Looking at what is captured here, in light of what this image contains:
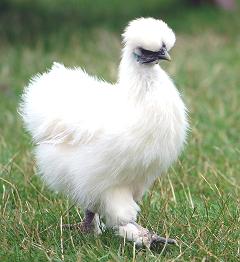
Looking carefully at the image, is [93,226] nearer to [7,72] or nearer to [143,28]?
[143,28]

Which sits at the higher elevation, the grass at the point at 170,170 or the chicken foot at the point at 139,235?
→ the chicken foot at the point at 139,235

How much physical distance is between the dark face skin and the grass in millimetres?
849

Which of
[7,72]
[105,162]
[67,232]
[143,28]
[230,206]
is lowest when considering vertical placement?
[7,72]

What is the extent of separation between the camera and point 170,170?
4.98 m

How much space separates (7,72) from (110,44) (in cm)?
165

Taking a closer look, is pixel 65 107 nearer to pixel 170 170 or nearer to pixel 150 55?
pixel 150 55

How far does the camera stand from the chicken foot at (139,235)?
3.59 meters

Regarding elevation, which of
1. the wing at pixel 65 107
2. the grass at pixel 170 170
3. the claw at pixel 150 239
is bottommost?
the grass at pixel 170 170

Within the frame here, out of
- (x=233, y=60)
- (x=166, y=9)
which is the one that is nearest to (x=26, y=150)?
(x=233, y=60)

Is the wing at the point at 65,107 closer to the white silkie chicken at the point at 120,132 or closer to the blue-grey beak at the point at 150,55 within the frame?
the white silkie chicken at the point at 120,132

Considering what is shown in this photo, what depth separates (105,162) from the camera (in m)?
3.50

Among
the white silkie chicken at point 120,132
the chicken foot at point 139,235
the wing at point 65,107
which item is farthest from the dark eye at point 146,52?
the chicken foot at point 139,235

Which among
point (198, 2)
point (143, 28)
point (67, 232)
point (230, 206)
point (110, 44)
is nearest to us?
point (143, 28)

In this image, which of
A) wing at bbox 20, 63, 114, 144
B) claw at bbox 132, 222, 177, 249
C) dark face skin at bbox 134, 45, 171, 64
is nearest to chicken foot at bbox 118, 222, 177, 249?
claw at bbox 132, 222, 177, 249
